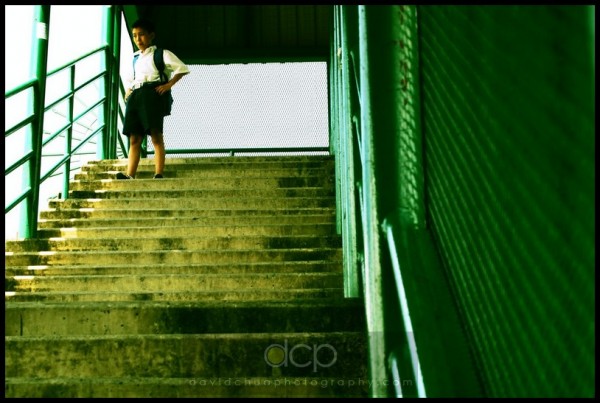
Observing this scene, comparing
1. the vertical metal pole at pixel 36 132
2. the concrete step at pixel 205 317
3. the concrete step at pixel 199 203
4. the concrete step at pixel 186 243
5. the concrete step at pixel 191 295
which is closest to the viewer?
the concrete step at pixel 205 317

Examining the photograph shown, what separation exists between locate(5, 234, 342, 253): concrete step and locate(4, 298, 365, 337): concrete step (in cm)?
146

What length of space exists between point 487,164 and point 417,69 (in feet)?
1.70

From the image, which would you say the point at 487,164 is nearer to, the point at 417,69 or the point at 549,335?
the point at 549,335

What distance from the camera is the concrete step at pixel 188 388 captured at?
65.2 inches

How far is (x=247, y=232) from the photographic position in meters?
3.71

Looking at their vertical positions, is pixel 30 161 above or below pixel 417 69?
above

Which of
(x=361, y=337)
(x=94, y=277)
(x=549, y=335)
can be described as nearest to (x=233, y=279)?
(x=94, y=277)

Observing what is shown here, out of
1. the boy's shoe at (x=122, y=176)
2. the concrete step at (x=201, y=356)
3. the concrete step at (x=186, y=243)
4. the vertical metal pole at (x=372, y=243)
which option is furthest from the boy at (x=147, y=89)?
the vertical metal pole at (x=372, y=243)

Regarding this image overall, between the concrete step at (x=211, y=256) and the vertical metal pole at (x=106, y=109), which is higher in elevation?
the vertical metal pole at (x=106, y=109)

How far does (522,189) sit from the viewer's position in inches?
23.8

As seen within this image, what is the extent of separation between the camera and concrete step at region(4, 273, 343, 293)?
2.89m

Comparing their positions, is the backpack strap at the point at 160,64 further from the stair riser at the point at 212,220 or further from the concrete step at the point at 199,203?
the stair riser at the point at 212,220

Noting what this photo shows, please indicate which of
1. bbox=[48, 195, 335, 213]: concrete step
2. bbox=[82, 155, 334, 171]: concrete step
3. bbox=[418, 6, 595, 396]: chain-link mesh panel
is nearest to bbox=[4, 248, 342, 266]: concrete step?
bbox=[48, 195, 335, 213]: concrete step

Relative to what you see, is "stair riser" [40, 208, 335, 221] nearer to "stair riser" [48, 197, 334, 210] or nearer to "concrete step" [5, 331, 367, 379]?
"stair riser" [48, 197, 334, 210]
